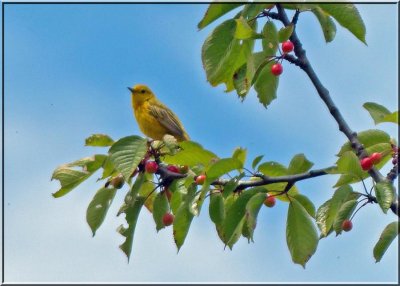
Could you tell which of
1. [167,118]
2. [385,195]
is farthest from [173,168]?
[167,118]

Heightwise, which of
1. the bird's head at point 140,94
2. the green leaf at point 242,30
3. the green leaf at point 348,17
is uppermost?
the bird's head at point 140,94

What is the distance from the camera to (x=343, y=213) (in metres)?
3.30

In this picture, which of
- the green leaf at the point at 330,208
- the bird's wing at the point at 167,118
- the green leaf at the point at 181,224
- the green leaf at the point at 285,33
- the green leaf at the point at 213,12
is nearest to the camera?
the green leaf at the point at 330,208

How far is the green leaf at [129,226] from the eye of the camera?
389 centimetres

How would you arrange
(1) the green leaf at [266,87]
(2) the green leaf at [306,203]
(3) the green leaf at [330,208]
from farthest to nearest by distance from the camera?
(1) the green leaf at [266,87] < (2) the green leaf at [306,203] < (3) the green leaf at [330,208]

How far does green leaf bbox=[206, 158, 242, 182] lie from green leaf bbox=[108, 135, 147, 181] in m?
0.39

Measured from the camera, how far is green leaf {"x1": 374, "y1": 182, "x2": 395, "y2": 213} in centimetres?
275

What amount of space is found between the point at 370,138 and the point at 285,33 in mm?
663

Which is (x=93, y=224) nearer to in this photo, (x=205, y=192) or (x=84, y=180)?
(x=84, y=180)

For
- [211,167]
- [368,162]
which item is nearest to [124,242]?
[211,167]

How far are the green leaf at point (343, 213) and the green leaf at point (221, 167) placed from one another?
1.79ft

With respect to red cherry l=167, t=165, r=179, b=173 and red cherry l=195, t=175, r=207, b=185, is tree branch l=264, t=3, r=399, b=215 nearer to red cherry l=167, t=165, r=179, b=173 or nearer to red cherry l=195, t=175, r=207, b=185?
red cherry l=195, t=175, r=207, b=185

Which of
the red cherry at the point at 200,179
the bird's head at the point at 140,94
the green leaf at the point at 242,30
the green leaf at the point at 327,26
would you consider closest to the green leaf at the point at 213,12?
the green leaf at the point at 242,30

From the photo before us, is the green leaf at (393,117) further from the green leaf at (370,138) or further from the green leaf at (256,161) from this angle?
the green leaf at (256,161)
